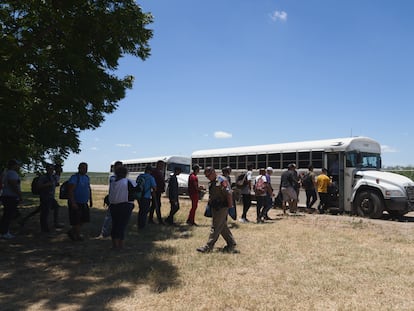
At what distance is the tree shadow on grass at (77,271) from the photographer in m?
4.70

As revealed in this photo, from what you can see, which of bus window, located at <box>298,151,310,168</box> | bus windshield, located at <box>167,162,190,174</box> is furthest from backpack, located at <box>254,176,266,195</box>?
bus windshield, located at <box>167,162,190,174</box>

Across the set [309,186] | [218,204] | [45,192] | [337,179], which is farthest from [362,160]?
[45,192]

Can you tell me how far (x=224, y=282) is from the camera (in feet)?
17.6

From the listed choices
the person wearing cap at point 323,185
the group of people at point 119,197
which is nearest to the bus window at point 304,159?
the person wearing cap at point 323,185

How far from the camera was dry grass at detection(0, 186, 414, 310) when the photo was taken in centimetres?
461

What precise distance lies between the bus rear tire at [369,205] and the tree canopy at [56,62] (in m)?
8.72

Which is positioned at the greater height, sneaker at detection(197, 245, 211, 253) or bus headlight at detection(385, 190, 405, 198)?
bus headlight at detection(385, 190, 405, 198)

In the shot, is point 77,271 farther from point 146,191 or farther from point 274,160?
point 274,160

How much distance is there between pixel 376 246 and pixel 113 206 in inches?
211

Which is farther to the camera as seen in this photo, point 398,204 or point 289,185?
point 289,185

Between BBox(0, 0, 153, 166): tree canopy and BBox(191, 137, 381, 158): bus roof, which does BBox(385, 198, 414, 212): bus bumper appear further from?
BBox(0, 0, 153, 166): tree canopy

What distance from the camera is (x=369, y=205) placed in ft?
41.9

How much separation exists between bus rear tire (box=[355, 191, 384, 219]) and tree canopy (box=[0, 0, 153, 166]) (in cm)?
872

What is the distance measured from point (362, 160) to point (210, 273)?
993 centimetres
